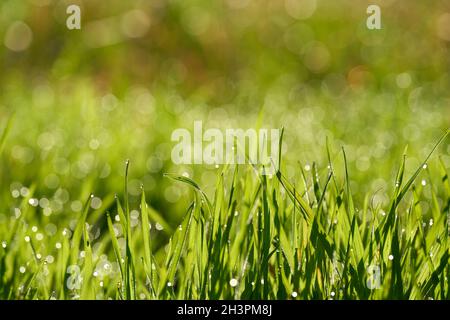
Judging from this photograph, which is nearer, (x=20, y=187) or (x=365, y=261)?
(x=365, y=261)

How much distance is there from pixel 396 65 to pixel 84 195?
2.91m

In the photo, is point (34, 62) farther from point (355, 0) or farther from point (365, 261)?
point (365, 261)

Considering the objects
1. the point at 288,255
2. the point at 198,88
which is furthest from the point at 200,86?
the point at 288,255

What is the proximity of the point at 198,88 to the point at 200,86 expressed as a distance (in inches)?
2.9

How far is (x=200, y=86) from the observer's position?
4.29 metres

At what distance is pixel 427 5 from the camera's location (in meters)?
5.00

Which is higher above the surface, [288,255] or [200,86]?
[200,86]

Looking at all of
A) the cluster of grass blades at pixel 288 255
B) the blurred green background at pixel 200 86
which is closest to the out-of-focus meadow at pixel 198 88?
the blurred green background at pixel 200 86

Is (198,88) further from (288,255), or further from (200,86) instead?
(288,255)

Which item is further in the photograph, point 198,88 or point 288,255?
point 198,88

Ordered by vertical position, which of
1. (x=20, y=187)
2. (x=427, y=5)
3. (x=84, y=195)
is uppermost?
(x=427, y=5)

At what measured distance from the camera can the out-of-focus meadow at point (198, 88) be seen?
2.37 meters

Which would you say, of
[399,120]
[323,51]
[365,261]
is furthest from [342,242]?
[323,51]

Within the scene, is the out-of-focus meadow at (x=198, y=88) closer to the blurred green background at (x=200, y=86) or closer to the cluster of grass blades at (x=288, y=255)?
the blurred green background at (x=200, y=86)
